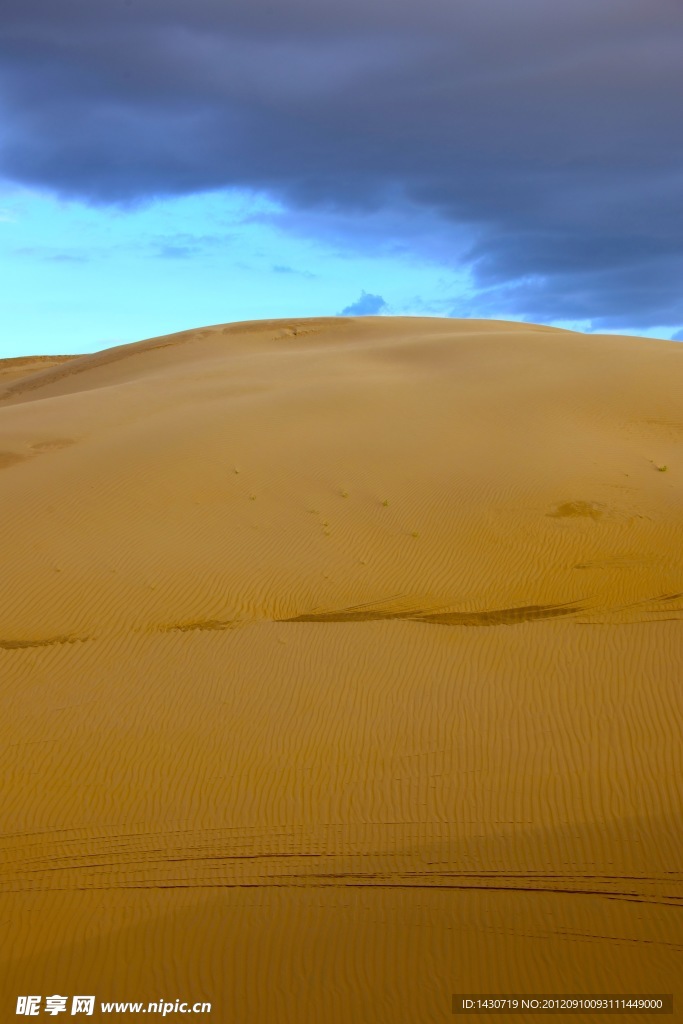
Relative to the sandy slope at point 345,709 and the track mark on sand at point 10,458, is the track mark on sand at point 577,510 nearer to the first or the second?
the sandy slope at point 345,709

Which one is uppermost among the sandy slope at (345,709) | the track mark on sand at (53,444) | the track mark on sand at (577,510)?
the track mark on sand at (53,444)

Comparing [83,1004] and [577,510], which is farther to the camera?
[577,510]

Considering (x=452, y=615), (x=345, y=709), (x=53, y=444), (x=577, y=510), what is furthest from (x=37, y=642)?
(x=53, y=444)

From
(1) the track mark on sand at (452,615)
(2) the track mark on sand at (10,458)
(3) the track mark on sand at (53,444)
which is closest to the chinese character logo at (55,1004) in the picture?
(1) the track mark on sand at (452,615)

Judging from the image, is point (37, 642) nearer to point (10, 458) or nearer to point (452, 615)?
point (452, 615)

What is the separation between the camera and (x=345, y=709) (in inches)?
304

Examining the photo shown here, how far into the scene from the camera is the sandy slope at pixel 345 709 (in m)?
5.64

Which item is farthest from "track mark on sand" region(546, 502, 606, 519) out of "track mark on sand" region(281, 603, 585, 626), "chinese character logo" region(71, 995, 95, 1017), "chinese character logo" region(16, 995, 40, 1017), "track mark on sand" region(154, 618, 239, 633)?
"chinese character logo" region(16, 995, 40, 1017)

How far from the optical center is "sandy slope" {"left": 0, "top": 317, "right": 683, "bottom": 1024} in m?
5.64

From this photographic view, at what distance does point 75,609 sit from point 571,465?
6704 millimetres

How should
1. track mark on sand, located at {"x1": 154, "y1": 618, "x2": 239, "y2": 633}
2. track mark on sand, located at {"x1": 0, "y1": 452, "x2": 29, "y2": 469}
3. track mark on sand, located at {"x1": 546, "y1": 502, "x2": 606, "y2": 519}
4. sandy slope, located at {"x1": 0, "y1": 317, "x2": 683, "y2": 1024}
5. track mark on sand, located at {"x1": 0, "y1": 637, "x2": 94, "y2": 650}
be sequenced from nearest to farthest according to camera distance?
sandy slope, located at {"x1": 0, "y1": 317, "x2": 683, "y2": 1024} < track mark on sand, located at {"x1": 0, "y1": 637, "x2": 94, "y2": 650} < track mark on sand, located at {"x1": 154, "y1": 618, "x2": 239, "y2": 633} < track mark on sand, located at {"x1": 546, "y1": 502, "x2": 606, "y2": 519} < track mark on sand, located at {"x1": 0, "y1": 452, "x2": 29, "y2": 469}

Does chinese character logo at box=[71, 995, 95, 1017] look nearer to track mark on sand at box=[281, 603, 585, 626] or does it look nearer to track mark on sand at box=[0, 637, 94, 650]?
track mark on sand at box=[0, 637, 94, 650]

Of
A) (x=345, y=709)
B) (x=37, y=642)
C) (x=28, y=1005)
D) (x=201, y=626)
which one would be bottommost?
(x=28, y=1005)

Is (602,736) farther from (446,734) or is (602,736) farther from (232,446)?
(232,446)
